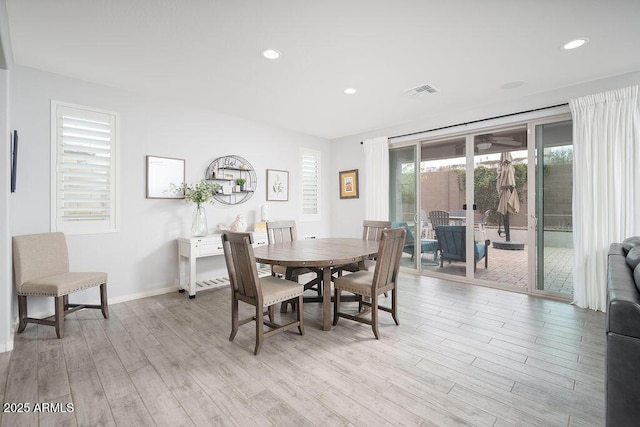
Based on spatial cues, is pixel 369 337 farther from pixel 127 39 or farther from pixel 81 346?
pixel 127 39

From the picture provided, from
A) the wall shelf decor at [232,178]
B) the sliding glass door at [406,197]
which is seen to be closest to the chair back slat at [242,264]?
the wall shelf decor at [232,178]

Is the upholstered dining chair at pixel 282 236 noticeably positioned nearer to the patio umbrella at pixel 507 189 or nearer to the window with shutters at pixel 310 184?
the window with shutters at pixel 310 184

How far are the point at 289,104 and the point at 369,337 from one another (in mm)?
3056

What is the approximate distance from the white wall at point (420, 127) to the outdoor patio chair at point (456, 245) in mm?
1466

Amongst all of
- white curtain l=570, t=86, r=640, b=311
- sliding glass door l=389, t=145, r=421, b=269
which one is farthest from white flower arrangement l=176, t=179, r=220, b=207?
white curtain l=570, t=86, r=640, b=311

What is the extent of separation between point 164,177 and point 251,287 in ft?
7.73

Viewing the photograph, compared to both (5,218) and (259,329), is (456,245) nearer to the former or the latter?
(259,329)

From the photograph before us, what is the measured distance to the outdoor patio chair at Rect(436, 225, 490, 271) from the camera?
13.9ft

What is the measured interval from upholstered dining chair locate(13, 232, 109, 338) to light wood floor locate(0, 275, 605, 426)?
0.53 ft

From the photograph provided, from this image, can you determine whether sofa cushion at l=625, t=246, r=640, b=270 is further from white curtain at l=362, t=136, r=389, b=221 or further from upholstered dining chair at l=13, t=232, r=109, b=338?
upholstered dining chair at l=13, t=232, r=109, b=338

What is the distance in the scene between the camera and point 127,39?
239 cm

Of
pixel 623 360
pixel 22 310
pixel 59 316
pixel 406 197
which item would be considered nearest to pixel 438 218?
pixel 406 197

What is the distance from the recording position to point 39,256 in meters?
2.70

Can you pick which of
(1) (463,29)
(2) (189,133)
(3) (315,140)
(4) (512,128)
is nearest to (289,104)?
(2) (189,133)
